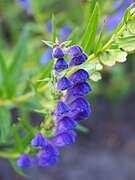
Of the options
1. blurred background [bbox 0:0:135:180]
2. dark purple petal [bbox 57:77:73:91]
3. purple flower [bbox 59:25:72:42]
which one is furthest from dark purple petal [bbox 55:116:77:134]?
blurred background [bbox 0:0:135:180]

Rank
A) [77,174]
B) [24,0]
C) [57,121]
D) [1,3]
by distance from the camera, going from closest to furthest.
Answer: [57,121] < [24,0] < [1,3] < [77,174]

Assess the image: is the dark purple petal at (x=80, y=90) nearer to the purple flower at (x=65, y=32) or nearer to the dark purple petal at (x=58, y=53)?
the dark purple petal at (x=58, y=53)

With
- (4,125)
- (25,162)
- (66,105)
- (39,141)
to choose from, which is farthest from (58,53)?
(4,125)

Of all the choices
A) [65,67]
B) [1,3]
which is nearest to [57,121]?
[65,67]

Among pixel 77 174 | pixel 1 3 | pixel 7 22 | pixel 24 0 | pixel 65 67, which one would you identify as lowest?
pixel 77 174

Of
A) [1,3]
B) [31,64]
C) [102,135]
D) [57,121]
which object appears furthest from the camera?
[102,135]

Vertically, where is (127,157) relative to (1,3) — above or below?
below

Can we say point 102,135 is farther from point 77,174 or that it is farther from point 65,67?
point 65,67
